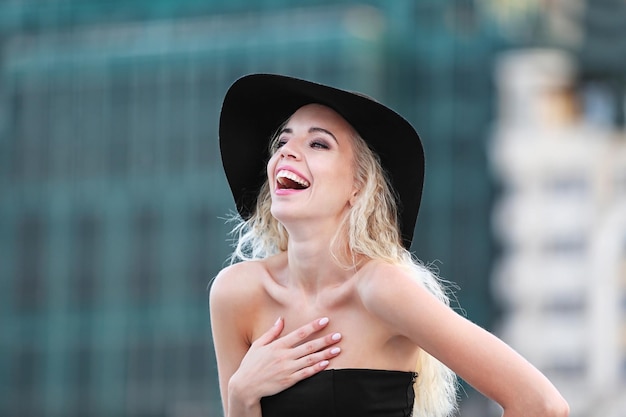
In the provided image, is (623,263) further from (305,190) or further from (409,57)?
(305,190)

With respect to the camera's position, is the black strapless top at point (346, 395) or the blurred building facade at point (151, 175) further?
the blurred building facade at point (151, 175)

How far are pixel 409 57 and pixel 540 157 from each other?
12825 mm

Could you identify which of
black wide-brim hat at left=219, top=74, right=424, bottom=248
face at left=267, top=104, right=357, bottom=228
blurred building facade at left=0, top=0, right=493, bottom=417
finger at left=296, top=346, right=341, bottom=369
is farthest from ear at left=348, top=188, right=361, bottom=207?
blurred building facade at left=0, top=0, right=493, bottom=417

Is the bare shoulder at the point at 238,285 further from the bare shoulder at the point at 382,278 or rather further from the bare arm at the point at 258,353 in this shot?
the bare shoulder at the point at 382,278

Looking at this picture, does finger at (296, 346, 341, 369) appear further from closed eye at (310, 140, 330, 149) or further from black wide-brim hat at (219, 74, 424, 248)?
closed eye at (310, 140, 330, 149)

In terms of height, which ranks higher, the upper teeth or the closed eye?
the closed eye

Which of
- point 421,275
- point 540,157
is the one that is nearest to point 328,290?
point 421,275

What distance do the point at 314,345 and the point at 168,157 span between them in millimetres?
65141

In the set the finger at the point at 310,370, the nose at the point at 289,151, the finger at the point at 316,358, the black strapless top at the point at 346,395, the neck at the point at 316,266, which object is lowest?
the black strapless top at the point at 346,395

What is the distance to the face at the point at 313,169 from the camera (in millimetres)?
3971

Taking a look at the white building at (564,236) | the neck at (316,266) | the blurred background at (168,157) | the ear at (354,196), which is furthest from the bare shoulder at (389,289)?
the white building at (564,236)

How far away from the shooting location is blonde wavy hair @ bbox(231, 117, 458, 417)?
4.04 m

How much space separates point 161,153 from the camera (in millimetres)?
68875

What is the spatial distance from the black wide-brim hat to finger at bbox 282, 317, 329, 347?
0.39 meters
